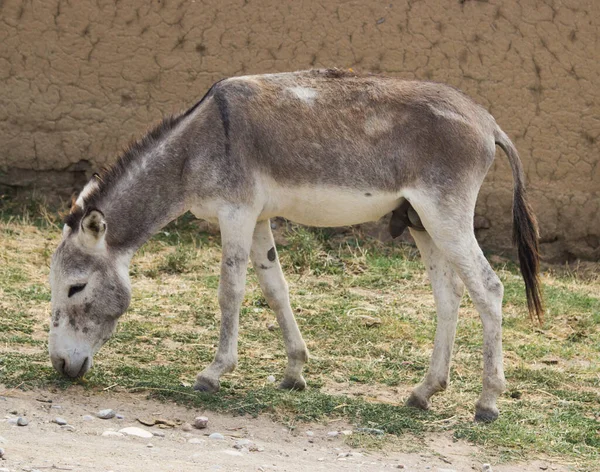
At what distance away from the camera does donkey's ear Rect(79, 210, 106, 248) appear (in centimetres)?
570

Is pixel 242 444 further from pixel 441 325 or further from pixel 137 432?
pixel 441 325

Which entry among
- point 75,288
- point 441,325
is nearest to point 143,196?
point 75,288

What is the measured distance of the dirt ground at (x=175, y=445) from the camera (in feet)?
15.0

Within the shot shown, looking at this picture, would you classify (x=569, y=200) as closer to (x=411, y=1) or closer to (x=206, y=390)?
(x=411, y=1)

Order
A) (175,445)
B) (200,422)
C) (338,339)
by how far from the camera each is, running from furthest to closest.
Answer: (338,339)
(200,422)
(175,445)

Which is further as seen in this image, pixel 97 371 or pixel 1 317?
pixel 1 317

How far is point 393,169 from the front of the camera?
5.86 metres

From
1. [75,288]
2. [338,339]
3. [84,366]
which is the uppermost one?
[75,288]

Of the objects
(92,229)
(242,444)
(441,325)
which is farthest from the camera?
(441,325)

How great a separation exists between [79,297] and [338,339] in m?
2.23

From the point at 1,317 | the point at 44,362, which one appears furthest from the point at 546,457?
the point at 1,317

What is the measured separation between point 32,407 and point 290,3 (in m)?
5.49

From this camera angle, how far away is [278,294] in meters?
6.22

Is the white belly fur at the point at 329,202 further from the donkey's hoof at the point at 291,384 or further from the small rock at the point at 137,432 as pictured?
the small rock at the point at 137,432
